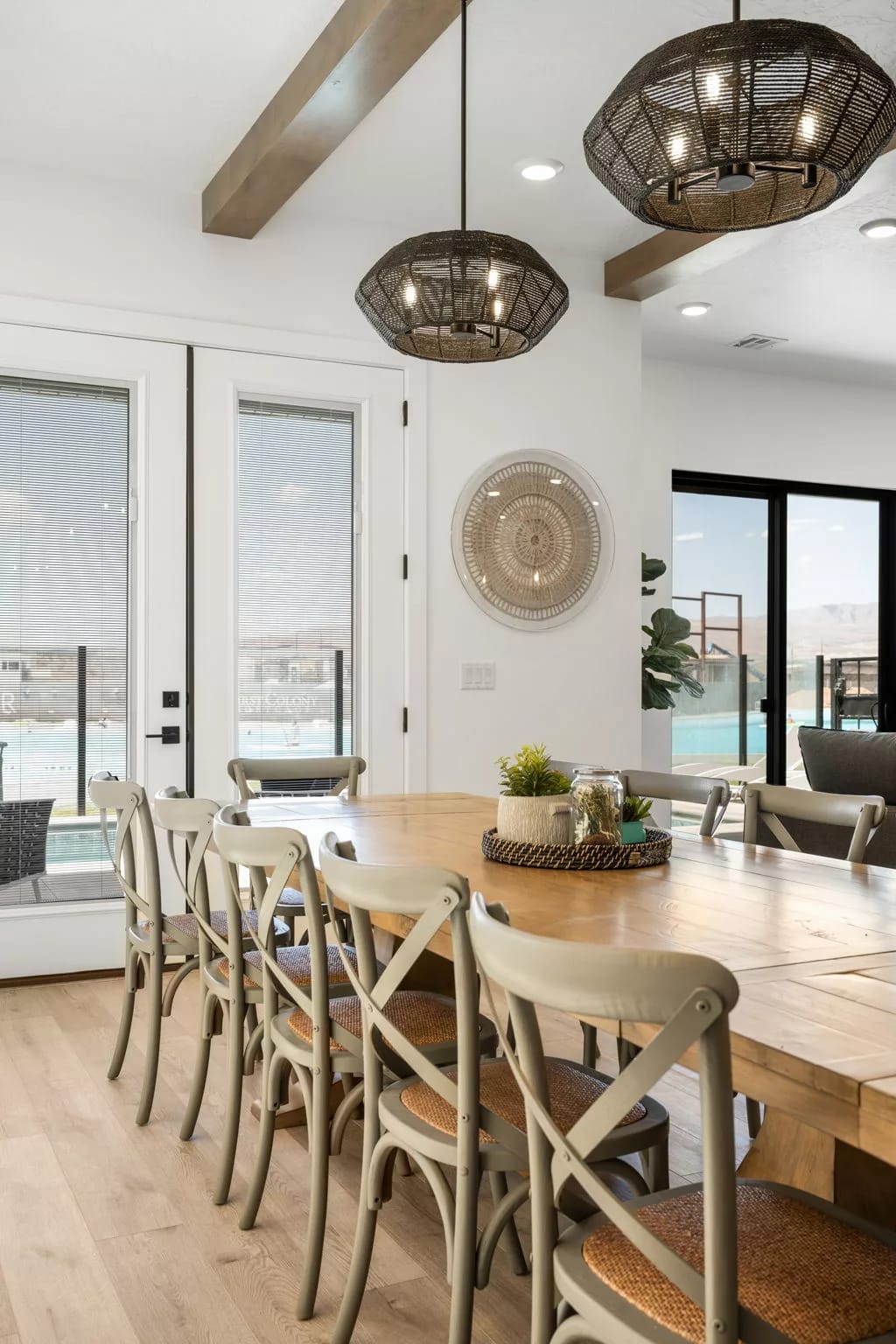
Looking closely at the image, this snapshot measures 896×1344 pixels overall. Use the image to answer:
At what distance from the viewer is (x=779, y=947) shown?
5.21 feet

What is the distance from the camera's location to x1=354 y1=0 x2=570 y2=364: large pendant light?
2.53 metres

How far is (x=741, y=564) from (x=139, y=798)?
4.95 m

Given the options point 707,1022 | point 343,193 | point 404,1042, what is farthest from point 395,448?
point 707,1022

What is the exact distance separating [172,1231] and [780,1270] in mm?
1447

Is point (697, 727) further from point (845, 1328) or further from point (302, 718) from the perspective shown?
point (845, 1328)

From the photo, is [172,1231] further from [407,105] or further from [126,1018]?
[407,105]

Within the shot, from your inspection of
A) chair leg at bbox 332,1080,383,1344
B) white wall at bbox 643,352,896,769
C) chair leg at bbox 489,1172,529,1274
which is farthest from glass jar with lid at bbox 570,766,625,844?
white wall at bbox 643,352,896,769

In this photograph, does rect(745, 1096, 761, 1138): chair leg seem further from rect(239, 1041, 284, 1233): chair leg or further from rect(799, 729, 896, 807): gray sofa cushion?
rect(799, 729, 896, 807): gray sofa cushion

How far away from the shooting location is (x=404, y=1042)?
1622 mm

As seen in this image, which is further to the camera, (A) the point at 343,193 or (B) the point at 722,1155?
(A) the point at 343,193

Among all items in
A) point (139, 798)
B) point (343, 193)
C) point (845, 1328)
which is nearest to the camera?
point (845, 1328)

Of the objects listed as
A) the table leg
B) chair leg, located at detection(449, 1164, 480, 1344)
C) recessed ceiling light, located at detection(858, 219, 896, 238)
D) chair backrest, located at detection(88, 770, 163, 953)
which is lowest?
chair leg, located at detection(449, 1164, 480, 1344)

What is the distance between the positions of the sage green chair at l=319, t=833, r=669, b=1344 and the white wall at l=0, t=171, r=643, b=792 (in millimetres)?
2963

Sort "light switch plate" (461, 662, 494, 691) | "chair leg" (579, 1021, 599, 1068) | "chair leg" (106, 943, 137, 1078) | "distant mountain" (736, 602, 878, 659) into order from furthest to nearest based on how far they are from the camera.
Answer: "distant mountain" (736, 602, 878, 659), "light switch plate" (461, 662, 494, 691), "chair leg" (106, 943, 137, 1078), "chair leg" (579, 1021, 599, 1068)
